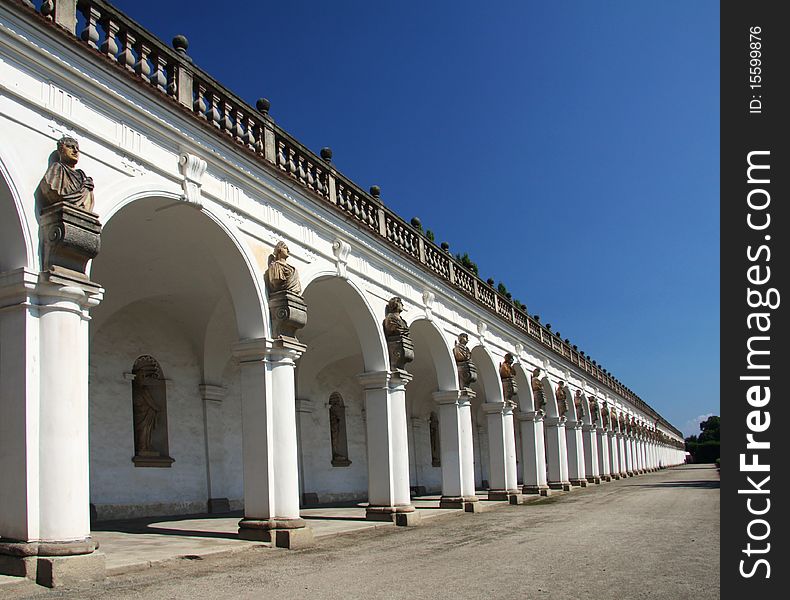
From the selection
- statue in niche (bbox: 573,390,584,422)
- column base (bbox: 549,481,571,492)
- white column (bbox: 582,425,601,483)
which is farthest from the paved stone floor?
white column (bbox: 582,425,601,483)

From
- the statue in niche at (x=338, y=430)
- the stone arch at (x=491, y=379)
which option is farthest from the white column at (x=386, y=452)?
the stone arch at (x=491, y=379)

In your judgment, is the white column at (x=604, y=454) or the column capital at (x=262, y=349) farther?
the white column at (x=604, y=454)

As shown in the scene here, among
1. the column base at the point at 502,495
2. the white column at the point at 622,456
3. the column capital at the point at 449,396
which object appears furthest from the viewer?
the white column at the point at 622,456

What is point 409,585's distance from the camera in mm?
8289

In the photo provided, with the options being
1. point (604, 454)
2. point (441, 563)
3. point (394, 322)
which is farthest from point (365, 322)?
point (604, 454)

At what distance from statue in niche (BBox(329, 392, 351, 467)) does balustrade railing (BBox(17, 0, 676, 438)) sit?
5.70 meters

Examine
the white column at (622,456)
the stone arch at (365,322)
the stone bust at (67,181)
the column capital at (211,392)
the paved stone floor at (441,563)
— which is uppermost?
the stone bust at (67,181)

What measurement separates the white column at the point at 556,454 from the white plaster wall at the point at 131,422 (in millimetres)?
17592

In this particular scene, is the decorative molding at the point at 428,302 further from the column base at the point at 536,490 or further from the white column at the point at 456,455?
the column base at the point at 536,490

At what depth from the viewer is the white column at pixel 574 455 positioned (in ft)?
114

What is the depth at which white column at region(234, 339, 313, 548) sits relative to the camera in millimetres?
11984
